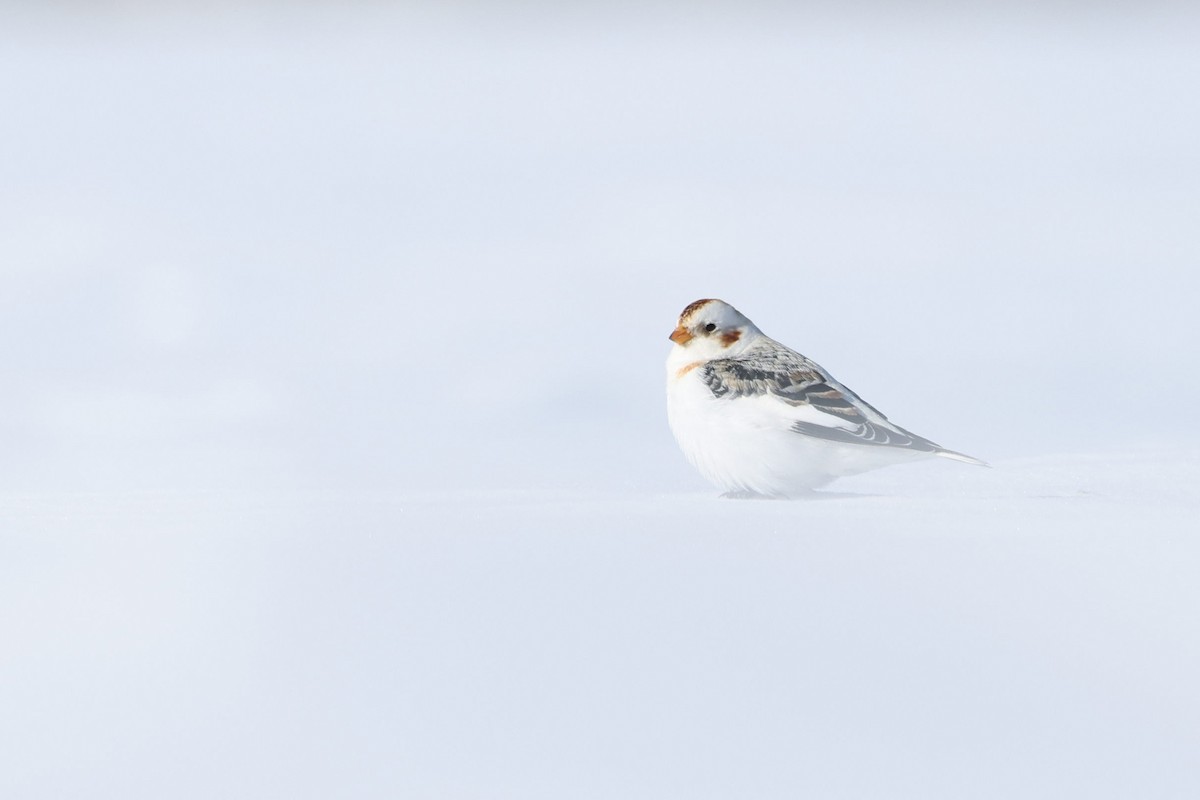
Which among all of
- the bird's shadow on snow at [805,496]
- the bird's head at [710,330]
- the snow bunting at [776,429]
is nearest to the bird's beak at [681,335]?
the bird's head at [710,330]

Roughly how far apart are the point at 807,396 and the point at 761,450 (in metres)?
0.31

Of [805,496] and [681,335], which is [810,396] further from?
[681,335]

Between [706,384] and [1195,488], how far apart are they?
2.10 meters

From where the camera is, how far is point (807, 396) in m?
5.89

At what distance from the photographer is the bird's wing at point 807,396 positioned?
5.79m

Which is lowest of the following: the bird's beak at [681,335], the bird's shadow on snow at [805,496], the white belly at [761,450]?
the bird's shadow on snow at [805,496]

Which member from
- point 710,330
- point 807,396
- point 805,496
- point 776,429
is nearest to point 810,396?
point 807,396

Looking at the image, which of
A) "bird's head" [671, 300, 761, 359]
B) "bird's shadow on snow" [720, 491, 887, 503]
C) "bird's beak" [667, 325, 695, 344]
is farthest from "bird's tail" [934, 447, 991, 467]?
"bird's beak" [667, 325, 695, 344]

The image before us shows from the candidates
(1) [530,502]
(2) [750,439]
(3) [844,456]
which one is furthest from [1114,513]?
(1) [530,502]

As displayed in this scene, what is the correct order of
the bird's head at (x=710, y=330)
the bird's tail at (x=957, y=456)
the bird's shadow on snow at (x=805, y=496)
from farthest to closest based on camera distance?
the bird's head at (x=710, y=330)
the bird's shadow on snow at (x=805, y=496)
the bird's tail at (x=957, y=456)

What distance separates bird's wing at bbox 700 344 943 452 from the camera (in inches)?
228

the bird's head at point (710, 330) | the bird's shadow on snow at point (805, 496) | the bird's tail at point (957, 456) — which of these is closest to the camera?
the bird's tail at point (957, 456)

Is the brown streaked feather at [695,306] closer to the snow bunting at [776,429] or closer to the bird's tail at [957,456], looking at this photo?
the snow bunting at [776,429]

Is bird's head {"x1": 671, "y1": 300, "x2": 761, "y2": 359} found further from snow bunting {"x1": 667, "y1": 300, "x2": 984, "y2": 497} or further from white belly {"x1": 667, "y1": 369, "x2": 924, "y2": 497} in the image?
white belly {"x1": 667, "y1": 369, "x2": 924, "y2": 497}
